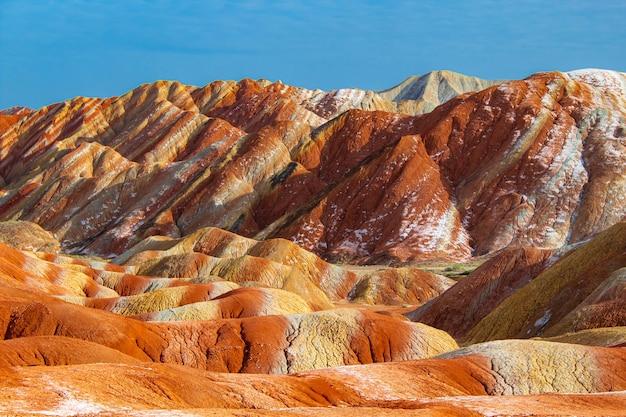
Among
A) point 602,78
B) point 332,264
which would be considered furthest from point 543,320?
point 602,78

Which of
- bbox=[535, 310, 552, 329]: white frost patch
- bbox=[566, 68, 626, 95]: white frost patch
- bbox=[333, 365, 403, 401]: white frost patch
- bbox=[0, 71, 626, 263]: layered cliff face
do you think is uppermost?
bbox=[566, 68, 626, 95]: white frost patch

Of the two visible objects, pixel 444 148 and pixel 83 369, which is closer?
pixel 83 369

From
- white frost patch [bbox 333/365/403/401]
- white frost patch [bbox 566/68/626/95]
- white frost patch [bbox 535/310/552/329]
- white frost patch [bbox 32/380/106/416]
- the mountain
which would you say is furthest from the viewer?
white frost patch [bbox 566/68/626/95]

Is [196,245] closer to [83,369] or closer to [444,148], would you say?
[444,148]

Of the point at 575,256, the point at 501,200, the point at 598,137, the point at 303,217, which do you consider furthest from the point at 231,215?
the point at 575,256

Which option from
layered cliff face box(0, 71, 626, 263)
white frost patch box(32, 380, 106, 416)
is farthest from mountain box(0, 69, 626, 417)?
layered cliff face box(0, 71, 626, 263)

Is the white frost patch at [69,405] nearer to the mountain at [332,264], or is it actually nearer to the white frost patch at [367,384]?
the mountain at [332,264]

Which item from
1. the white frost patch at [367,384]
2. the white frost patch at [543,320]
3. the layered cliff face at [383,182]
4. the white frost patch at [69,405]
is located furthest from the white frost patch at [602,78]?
the white frost patch at [69,405]

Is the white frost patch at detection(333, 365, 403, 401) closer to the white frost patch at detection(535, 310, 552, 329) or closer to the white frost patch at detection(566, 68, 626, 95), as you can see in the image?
the white frost patch at detection(535, 310, 552, 329)
